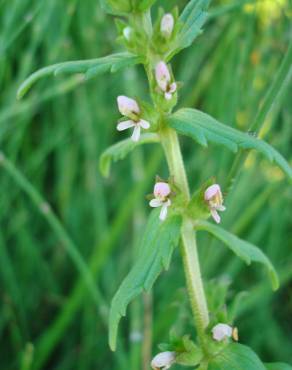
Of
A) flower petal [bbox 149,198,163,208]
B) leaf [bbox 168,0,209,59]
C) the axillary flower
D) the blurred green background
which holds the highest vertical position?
leaf [bbox 168,0,209,59]

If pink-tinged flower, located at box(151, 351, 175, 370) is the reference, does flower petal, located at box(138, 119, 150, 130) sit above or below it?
above

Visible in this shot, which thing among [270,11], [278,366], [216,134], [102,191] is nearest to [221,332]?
[278,366]

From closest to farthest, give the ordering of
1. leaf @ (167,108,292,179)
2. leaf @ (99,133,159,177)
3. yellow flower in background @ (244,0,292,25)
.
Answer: leaf @ (167,108,292,179) → leaf @ (99,133,159,177) → yellow flower in background @ (244,0,292,25)

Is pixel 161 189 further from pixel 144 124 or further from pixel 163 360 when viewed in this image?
pixel 163 360

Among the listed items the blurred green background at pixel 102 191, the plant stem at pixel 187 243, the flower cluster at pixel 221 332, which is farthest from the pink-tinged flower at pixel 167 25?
the blurred green background at pixel 102 191

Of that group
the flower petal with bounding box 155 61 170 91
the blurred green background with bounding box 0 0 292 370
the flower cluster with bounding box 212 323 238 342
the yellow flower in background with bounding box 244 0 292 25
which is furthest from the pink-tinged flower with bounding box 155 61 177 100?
the yellow flower in background with bounding box 244 0 292 25

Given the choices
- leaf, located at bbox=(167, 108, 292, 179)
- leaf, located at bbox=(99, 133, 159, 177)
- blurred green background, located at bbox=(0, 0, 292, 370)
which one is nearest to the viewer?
leaf, located at bbox=(167, 108, 292, 179)

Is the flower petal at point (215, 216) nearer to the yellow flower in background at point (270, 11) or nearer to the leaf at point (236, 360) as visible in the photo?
the leaf at point (236, 360)

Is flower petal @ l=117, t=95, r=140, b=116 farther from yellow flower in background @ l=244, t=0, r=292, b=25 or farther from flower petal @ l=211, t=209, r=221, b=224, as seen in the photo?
yellow flower in background @ l=244, t=0, r=292, b=25
